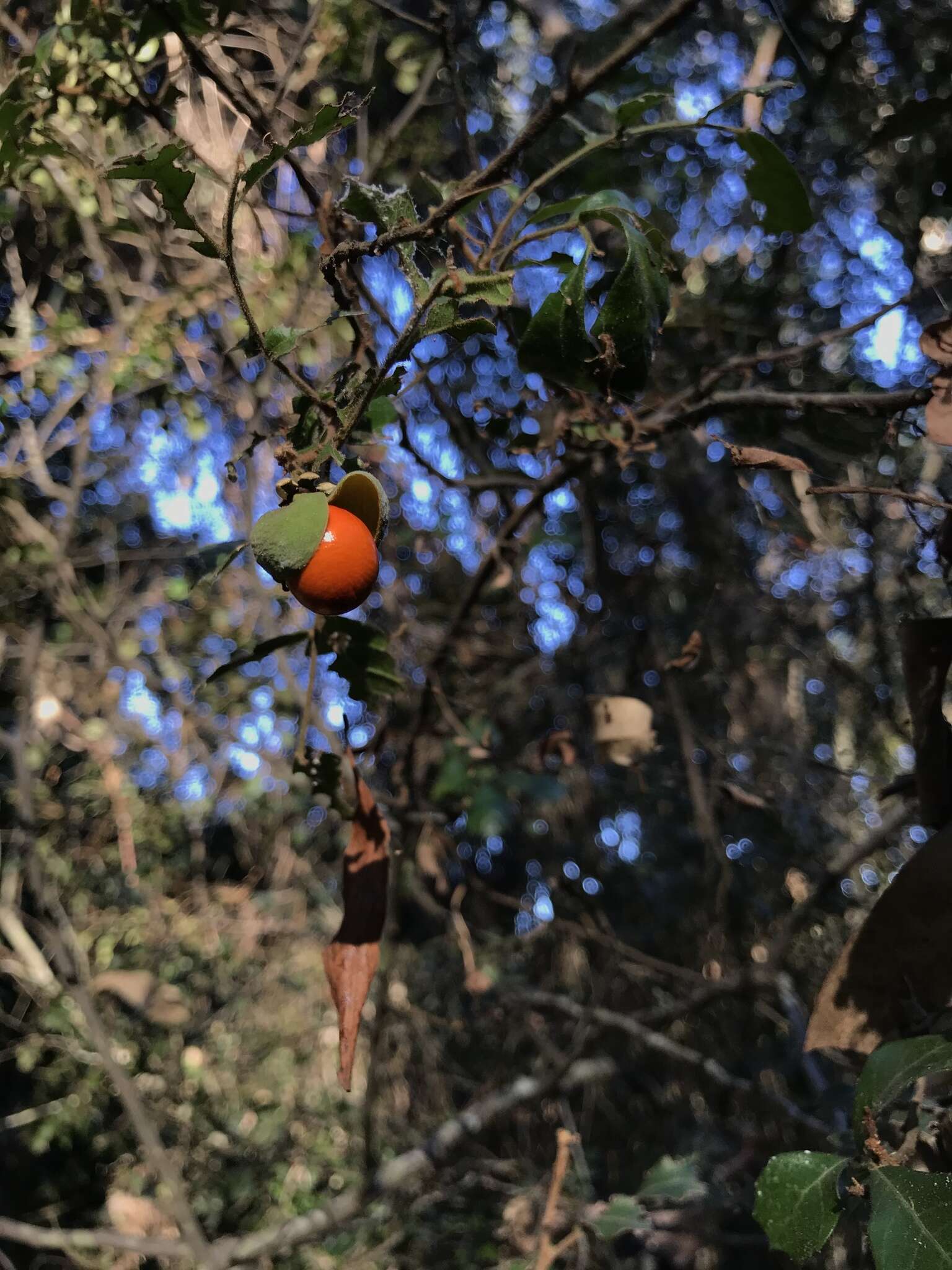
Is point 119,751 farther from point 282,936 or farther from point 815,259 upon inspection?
point 815,259

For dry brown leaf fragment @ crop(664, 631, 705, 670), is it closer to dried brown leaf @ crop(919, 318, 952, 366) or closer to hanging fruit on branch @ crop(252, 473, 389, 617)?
dried brown leaf @ crop(919, 318, 952, 366)

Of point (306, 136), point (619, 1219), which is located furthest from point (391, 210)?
point (619, 1219)

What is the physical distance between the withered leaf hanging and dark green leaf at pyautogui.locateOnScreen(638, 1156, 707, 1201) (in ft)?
2.91

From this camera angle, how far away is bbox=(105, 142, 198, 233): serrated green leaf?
58cm

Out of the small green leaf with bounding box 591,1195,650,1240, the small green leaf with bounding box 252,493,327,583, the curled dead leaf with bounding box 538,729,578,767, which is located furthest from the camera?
the curled dead leaf with bounding box 538,729,578,767

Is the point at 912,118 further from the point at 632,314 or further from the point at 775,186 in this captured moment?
the point at 632,314

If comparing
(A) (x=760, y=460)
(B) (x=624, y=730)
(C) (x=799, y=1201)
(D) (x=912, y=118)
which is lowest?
(C) (x=799, y=1201)

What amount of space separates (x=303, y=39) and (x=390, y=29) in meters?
1.29

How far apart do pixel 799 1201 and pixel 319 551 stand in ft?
2.17

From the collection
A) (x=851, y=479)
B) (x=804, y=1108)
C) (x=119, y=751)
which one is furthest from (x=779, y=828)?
(x=119, y=751)

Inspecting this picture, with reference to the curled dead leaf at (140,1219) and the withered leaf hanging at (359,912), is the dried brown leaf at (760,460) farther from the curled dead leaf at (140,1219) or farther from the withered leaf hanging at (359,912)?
the curled dead leaf at (140,1219)

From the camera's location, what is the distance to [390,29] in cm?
219

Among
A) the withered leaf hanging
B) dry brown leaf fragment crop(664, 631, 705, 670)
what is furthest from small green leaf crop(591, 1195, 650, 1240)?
dry brown leaf fragment crop(664, 631, 705, 670)

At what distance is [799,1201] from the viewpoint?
710mm
